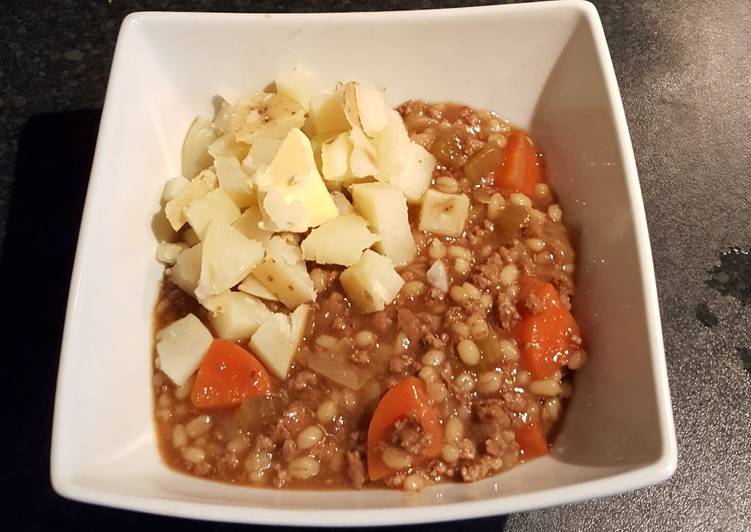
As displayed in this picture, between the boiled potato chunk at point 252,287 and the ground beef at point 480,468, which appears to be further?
the boiled potato chunk at point 252,287

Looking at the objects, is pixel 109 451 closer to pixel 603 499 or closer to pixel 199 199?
pixel 199 199

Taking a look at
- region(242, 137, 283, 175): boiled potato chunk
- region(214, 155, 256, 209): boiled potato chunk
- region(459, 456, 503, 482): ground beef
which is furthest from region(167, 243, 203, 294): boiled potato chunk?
region(459, 456, 503, 482): ground beef

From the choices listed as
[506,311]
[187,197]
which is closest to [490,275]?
[506,311]

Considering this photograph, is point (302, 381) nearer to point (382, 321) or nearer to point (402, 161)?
point (382, 321)

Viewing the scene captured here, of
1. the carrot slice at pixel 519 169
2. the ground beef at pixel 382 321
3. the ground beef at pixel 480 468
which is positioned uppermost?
the carrot slice at pixel 519 169

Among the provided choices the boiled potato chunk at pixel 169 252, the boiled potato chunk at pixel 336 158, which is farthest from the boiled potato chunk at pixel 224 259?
the boiled potato chunk at pixel 336 158

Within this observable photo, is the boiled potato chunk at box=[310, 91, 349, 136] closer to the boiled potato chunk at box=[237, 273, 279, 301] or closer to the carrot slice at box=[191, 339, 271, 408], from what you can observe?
the boiled potato chunk at box=[237, 273, 279, 301]

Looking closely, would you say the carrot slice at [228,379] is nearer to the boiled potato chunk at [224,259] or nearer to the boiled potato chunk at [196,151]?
the boiled potato chunk at [224,259]

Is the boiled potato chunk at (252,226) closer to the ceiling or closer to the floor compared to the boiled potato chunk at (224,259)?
closer to the ceiling
